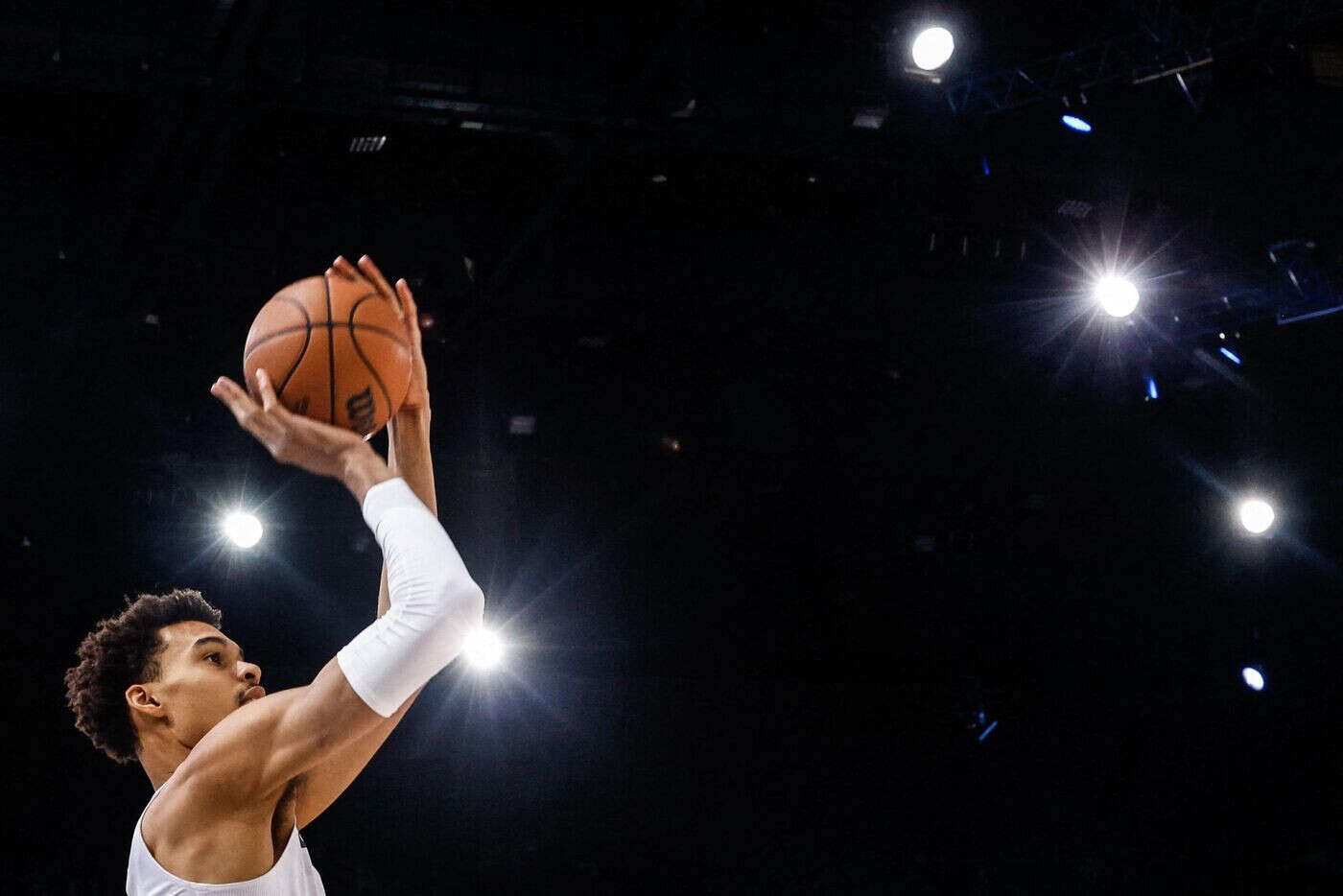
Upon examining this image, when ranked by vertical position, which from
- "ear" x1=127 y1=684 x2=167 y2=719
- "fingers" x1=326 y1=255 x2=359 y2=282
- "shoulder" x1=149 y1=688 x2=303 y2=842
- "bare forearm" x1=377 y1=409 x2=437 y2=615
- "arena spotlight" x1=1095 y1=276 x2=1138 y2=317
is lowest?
"shoulder" x1=149 y1=688 x2=303 y2=842

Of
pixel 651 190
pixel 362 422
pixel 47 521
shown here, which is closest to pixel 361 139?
pixel 651 190

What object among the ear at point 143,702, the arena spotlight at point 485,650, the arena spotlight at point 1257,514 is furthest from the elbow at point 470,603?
the arena spotlight at point 1257,514

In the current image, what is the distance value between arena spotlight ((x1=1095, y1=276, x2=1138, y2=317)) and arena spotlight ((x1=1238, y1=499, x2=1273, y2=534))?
2394 millimetres

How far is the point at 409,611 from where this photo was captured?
5.80 feet

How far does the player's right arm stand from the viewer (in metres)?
1.78

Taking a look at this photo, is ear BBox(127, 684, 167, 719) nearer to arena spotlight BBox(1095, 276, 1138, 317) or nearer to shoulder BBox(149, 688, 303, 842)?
shoulder BBox(149, 688, 303, 842)

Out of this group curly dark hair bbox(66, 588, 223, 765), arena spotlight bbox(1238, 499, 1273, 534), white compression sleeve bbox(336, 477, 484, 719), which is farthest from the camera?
arena spotlight bbox(1238, 499, 1273, 534)

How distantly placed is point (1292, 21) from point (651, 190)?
9.26 feet

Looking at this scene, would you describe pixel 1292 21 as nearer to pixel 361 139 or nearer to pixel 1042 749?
pixel 361 139

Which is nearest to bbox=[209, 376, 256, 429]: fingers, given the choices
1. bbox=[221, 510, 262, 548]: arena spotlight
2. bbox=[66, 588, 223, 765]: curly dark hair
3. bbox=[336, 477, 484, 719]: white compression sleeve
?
bbox=[336, 477, 484, 719]: white compression sleeve

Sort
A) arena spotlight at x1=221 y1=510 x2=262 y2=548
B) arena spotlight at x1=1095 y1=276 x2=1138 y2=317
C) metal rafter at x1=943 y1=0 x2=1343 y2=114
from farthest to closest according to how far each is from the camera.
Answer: arena spotlight at x1=221 y1=510 x2=262 y2=548
arena spotlight at x1=1095 y1=276 x2=1138 y2=317
metal rafter at x1=943 y1=0 x2=1343 y2=114

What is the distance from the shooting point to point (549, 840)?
7469 millimetres

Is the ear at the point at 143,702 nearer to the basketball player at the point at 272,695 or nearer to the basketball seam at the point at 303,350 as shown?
the basketball player at the point at 272,695

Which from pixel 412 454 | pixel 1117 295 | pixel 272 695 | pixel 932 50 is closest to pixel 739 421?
pixel 1117 295
